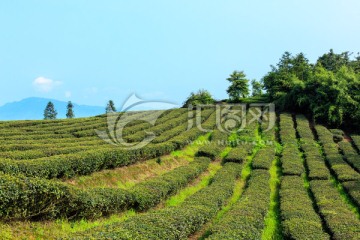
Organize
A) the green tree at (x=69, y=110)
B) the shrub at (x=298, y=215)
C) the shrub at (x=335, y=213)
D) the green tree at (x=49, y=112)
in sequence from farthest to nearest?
the green tree at (x=49, y=112) < the green tree at (x=69, y=110) < the shrub at (x=335, y=213) < the shrub at (x=298, y=215)

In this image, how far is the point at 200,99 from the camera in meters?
57.7

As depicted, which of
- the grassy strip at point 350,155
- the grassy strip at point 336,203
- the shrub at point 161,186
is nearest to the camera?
the grassy strip at point 336,203

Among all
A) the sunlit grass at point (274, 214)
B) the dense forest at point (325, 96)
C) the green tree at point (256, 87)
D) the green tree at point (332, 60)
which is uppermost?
the green tree at point (332, 60)

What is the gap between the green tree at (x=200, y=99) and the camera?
5643 cm

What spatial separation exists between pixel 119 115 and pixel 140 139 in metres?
16.8

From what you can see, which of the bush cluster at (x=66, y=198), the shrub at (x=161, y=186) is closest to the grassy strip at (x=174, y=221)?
the shrub at (x=161, y=186)

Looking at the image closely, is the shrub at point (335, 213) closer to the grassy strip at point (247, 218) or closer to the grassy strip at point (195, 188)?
the grassy strip at point (247, 218)

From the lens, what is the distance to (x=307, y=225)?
13.0 meters

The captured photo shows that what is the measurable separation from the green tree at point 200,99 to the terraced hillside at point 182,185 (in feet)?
72.6

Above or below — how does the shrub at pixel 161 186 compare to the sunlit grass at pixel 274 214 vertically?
above

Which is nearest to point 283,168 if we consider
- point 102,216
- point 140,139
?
point 140,139

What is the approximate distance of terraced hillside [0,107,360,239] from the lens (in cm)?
1007

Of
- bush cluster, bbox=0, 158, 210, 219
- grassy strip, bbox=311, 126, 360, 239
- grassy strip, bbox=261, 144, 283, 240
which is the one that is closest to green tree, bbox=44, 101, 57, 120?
grassy strip, bbox=261, 144, 283, 240

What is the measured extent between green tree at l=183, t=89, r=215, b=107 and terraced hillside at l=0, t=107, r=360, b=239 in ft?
72.6
